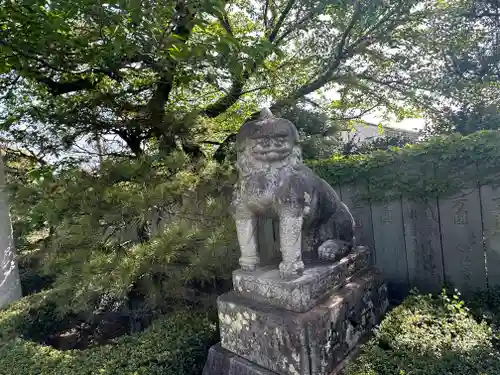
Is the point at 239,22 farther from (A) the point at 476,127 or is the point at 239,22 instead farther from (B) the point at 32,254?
(B) the point at 32,254

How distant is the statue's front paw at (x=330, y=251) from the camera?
6.97 ft

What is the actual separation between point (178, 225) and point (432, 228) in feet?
7.23

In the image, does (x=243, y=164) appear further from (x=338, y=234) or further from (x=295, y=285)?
(x=338, y=234)

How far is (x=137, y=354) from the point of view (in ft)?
7.00

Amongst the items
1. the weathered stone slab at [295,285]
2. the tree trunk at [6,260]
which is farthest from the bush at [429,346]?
the tree trunk at [6,260]

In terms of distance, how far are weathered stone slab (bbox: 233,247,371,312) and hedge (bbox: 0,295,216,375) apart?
601mm

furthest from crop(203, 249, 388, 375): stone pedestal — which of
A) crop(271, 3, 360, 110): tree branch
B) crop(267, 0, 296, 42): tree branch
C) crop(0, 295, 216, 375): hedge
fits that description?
crop(267, 0, 296, 42): tree branch

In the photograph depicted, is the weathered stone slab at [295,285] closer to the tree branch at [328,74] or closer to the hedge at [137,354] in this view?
the hedge at [137,354]

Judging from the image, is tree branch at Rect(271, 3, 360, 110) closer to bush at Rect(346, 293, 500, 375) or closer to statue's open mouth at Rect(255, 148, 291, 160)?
statue's open mouth at Rect(255, 148, 291, 160)

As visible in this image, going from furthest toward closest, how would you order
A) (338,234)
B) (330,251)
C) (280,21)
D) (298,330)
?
(280,21) → (338,234) → (330,251) → (298,330)

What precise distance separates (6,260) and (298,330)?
3.77 m

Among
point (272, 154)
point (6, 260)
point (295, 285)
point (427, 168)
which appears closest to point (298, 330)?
point (295, 285)

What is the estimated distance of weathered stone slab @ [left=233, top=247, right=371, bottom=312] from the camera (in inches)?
70.1

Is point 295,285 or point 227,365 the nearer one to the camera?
point 295,285
